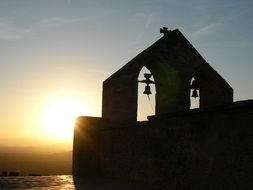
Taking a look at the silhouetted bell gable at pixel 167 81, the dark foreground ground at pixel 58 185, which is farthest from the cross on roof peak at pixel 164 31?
the dark foreground ground at pixel 58 185

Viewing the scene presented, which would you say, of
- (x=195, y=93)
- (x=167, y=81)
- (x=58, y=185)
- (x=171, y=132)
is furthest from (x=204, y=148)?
(x=195, y=93)

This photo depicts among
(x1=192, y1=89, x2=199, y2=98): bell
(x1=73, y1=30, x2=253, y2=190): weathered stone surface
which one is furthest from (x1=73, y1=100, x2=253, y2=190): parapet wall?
(x1=192, y1=89, x2=199, y2=98): bell

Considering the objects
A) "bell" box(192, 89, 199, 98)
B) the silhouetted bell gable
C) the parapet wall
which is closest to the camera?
the parapet wall

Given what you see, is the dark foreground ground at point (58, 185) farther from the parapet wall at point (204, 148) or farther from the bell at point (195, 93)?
the bell at point (195, 93)

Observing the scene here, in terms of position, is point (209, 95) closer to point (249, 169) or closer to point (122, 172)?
point (122, 172)

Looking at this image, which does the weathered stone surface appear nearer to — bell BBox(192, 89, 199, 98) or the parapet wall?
the parapet wall

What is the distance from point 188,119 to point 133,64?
24.4ft

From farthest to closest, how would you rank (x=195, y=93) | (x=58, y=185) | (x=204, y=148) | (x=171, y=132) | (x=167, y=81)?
(x=195, y=93)
(x=167, y=81)
(x=58, y=185)
(x=171, y=132)
(x=204, y=148)

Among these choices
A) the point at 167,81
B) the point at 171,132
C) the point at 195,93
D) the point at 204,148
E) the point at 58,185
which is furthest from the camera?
the point at 195,93

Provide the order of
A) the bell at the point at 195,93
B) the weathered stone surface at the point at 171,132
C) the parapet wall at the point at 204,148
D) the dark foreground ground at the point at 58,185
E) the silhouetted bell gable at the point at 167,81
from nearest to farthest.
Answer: the parapet wall at the point at 204,148, the weathered stone surface at the point at 171,132, the dark foreground ground at the point at 58,185, the silhouetted bell gable at the point at 167,81, the bell at the point at 195,93

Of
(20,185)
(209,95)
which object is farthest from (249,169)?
(209,95)

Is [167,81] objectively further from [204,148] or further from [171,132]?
[204,148]

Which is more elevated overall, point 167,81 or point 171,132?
point 167,81

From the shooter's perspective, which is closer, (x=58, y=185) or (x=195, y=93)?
(x=58, y=185)
